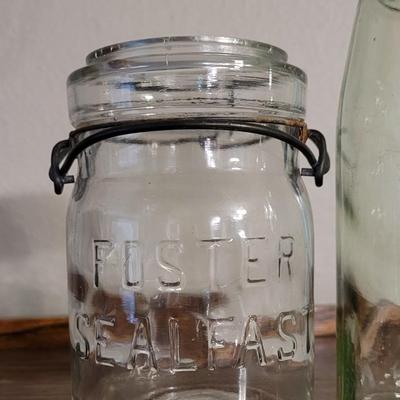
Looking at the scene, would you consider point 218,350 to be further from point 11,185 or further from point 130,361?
point 11,185

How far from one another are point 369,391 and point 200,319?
0.45 feet

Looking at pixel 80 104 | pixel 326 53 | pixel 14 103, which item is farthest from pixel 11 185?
pixel 326 53

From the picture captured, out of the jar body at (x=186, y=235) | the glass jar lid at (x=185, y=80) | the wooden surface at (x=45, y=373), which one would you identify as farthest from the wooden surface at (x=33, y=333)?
the glass jar lid at (x=185, y=80)

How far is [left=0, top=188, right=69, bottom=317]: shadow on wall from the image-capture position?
67 cm

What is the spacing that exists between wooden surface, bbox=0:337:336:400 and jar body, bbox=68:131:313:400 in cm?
9

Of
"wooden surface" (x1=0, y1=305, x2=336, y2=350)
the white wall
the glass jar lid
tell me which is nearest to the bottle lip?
the glass jar lid

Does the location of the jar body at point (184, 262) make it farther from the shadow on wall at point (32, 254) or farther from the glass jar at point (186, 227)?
the shadow on wall at point (32, 254)

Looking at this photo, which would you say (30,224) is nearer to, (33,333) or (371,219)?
(33,333)

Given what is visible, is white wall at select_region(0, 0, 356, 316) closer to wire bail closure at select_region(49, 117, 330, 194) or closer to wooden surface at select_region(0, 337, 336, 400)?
wooden surface at select_region(0, 337, 336, 400)

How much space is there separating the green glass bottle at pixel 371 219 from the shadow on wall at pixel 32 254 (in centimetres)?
36

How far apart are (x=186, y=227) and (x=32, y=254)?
1.02 ft

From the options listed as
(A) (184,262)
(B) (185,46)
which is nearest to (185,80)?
(B) (185,46)

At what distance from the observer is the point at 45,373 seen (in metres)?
0.57

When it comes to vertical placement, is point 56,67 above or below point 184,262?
above
